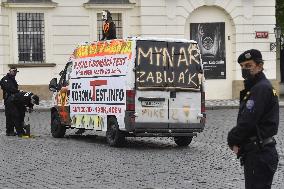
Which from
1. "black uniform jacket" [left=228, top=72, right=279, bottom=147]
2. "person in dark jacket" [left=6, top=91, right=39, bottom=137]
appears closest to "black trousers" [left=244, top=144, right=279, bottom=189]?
"black uniform jacket" [left=228, top=72, right=279, bottom=147]

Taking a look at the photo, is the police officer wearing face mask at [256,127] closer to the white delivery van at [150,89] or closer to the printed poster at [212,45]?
the white delivery van at [150,89]

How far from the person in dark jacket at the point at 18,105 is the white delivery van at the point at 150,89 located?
10.2ft

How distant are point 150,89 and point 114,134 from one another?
1342 millimetres

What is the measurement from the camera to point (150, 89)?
15.8m

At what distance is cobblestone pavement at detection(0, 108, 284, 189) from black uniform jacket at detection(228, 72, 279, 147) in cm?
395

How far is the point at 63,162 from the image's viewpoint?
44.6 ft

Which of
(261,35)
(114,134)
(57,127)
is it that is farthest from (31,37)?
(114,134)

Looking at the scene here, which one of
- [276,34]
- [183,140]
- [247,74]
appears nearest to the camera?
[247,74]

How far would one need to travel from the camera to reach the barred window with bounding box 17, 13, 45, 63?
33.1 meters

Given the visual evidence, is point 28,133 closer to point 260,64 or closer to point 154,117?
point 154,117

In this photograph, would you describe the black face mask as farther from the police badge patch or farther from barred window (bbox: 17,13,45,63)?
barred window (bbox: 17,13,45,63)

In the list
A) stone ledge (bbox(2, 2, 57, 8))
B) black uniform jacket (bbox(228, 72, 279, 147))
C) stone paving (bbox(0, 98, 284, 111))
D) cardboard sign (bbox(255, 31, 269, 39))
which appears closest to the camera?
black uniform jacket (bbox(228, 72, 279, 147))

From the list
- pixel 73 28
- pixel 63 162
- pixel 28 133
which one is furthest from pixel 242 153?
pixel 73 28

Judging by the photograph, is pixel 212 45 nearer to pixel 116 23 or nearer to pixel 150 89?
pixel 116 23
